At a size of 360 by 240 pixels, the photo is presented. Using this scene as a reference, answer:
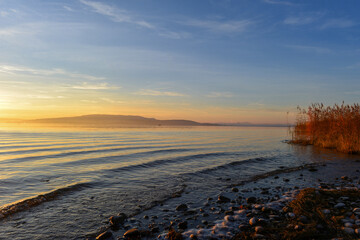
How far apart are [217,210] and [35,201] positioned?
7282 millimetres

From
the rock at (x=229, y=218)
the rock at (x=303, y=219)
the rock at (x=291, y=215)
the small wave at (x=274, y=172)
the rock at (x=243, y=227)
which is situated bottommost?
the small wave at (x=274, y=172)

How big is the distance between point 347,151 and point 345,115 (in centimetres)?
357

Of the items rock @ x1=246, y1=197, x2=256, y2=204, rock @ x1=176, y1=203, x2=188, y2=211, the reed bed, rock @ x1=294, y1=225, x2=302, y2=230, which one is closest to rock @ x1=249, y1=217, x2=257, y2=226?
rock @ x1=294, y1=225, x2=302, y2=230

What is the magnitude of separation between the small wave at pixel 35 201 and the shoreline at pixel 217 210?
3917mm

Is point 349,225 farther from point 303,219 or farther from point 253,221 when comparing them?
point 253,221

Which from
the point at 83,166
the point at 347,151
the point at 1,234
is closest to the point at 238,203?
the point at 1,234

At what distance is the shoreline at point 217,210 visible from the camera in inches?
254

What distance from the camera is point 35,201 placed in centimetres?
925

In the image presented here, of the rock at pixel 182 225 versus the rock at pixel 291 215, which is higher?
the rock at pixel 291 215

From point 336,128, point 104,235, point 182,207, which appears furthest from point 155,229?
point 336,128

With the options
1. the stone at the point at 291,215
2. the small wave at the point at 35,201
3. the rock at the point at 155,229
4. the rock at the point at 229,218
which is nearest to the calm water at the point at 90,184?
the small wave at the point at 35,201

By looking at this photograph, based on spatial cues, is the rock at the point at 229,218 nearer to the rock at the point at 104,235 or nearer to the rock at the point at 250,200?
the rock at the point at 250,200

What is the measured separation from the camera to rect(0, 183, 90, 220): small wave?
27.0ft

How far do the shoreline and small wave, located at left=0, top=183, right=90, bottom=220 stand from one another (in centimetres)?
392
